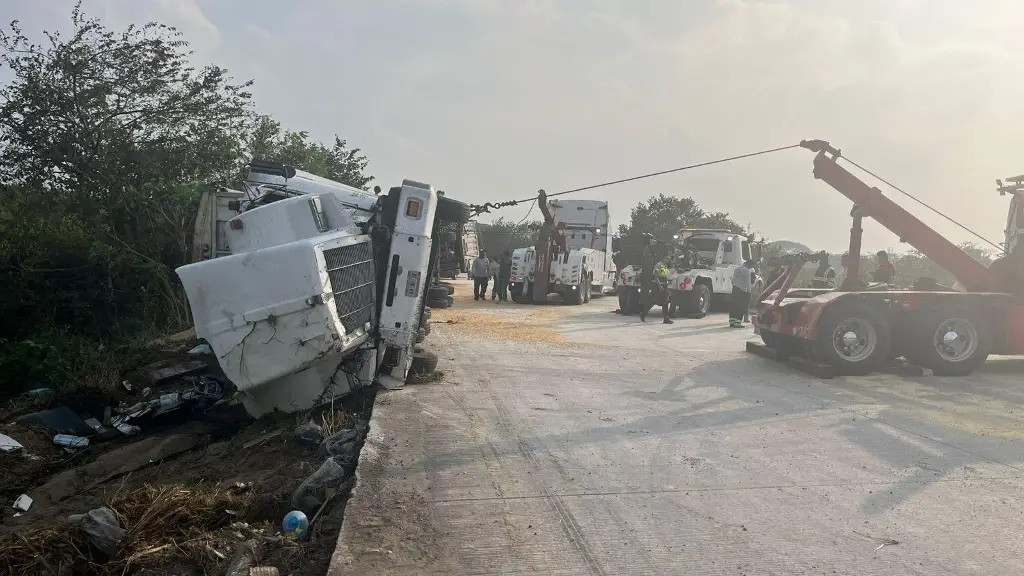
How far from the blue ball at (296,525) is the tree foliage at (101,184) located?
27.6ft

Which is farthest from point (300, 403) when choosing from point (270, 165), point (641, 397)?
point (270, 165)

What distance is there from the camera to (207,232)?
9.38m

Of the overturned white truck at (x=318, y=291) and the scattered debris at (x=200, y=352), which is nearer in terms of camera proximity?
the overturned white truck at (x=318, y=291)

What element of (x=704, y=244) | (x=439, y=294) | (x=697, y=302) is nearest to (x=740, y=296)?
(x=697, y=302)

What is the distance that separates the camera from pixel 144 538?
157 inches

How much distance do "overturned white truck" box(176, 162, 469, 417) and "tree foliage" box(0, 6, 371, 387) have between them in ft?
16.4

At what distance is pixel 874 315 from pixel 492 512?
7855mm

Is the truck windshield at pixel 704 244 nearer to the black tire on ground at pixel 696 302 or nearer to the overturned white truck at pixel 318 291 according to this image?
the black tire on ground at pixel 696 302

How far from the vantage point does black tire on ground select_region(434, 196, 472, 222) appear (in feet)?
25.7

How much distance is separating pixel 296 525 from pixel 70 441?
4.73 m

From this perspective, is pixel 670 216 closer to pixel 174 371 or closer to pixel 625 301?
pixel 625 301

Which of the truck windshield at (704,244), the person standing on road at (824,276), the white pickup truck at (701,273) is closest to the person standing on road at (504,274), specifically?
the white pickup truck at (701,273)

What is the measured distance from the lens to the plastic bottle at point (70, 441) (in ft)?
24.0

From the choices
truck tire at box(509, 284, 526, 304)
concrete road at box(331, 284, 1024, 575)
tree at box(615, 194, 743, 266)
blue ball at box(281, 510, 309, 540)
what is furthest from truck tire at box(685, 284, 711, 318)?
tree at box(615, 194, 743, 266)
